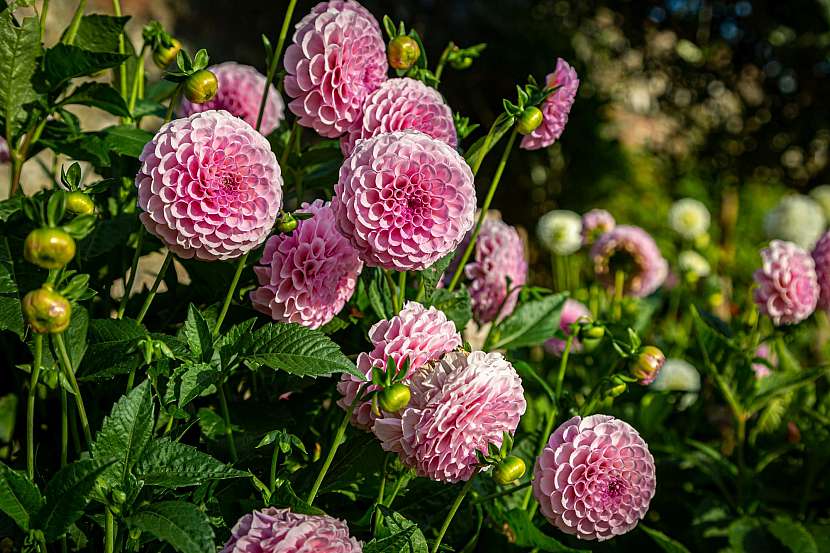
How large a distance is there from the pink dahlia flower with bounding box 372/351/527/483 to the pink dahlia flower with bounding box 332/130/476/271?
0.32 feet

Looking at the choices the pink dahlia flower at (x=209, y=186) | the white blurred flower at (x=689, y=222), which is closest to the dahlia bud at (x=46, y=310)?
the pink dahlia flower at (x=209, y=186)

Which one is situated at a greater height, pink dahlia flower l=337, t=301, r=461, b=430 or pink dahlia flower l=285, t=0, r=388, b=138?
pink dahlia flower l=285, t=0, r=388, b=138

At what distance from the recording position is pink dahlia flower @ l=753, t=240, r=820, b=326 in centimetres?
122

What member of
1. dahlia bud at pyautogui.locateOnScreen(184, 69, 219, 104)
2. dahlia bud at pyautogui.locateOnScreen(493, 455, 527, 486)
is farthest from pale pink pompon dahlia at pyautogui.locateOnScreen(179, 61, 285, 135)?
dahlia bud at pyautogui.locateOnScreen(493, 455, 527, 486)

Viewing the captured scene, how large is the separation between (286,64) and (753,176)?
360 cm

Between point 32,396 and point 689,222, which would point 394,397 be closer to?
point 32,396

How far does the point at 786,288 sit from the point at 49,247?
1016mm

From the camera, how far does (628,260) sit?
150 cm

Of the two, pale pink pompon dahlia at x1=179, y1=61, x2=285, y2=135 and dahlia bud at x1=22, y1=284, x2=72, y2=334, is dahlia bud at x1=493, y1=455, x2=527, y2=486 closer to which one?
dahlia bud at x1=22, y1=284, x2=72, y2=334

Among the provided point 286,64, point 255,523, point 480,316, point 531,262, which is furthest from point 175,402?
point 531,262

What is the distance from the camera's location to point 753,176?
13.1 feet

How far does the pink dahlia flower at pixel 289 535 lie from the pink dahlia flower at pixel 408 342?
0.48 ft

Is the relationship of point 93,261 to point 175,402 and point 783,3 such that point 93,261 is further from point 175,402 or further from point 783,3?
point 783,3

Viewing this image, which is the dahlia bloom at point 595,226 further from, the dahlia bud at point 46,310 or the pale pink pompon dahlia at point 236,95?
the dahlia bud at point 46,310
